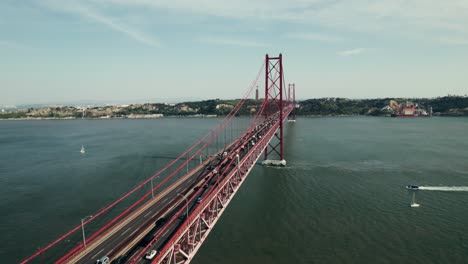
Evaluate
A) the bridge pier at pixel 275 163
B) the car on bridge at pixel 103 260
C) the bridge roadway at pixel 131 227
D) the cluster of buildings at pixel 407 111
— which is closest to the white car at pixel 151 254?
the car on bridge at pixel 103 260

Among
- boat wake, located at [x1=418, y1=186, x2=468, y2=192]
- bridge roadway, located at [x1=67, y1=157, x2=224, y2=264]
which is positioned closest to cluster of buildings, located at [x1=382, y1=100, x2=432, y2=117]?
boat wake, located at [x1=418, y1=186, x2=468, y2=192]

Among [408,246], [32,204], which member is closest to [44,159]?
[32,204]

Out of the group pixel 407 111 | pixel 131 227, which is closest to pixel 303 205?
pixel 131 227

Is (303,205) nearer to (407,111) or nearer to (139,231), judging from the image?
(139,231)

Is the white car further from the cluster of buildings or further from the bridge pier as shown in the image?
the cluster of buildings

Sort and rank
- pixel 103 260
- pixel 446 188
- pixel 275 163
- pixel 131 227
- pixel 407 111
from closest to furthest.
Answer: pixel 103 260 < pixel 131 227 < pixel 446 188 < pixel 275 163 < pixel 407 111

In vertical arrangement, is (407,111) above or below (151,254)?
above

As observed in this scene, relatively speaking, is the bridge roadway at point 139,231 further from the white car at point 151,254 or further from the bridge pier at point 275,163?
the bridge pier at point 275,163

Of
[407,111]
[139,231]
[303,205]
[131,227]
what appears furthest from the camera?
[407,111]
